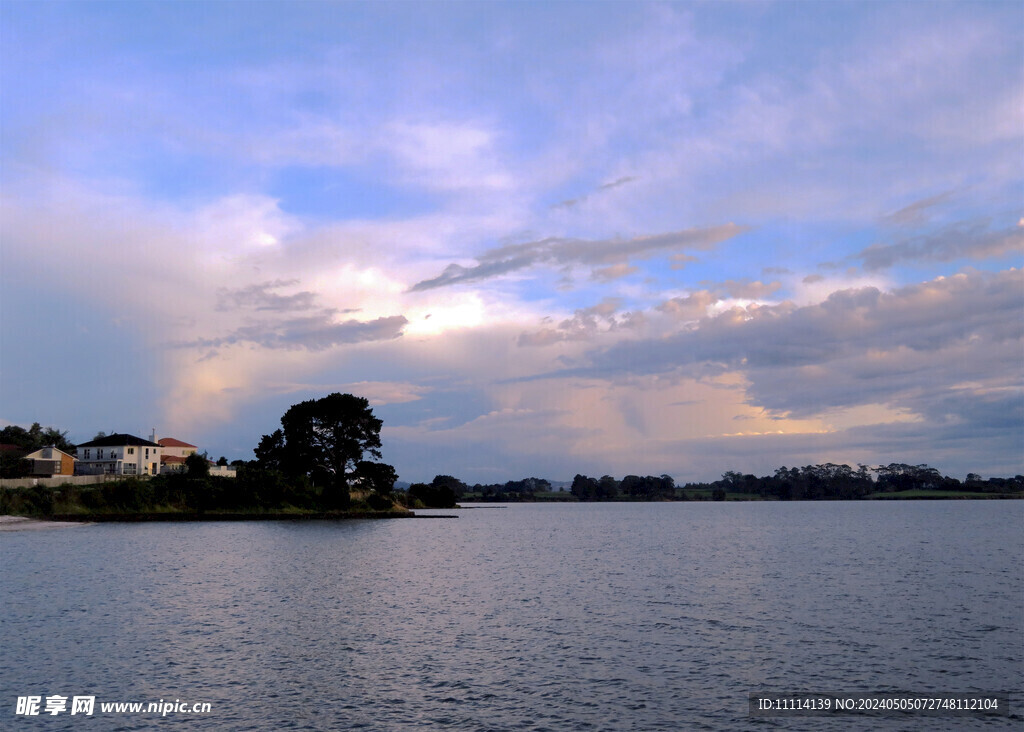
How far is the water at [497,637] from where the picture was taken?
23516mm

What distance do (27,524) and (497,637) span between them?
340 ft

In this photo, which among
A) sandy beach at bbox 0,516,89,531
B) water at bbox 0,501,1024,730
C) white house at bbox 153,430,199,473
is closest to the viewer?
water at bbox 0,501,1024,730

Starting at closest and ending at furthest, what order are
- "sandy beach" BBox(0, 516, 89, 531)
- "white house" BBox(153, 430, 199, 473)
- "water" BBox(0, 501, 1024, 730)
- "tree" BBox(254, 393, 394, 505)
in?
Answer: "water" BBox(0, 501, 1024, 730)
"sandy beach" BBox(0, 516, 89, 531)
"tree" BBox(254, 393, 394, 505)
"white house" BBox(153, 430, 199, 473)

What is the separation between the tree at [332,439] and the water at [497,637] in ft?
259

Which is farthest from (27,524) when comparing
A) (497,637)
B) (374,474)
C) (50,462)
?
(497,637)

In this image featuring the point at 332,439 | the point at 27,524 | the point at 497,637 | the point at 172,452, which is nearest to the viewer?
the point at 497,637

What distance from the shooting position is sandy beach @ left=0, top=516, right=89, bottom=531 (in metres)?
105

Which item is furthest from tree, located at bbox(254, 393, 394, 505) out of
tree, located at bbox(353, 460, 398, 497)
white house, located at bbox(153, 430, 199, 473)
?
white house, located at bbox(153, 430, 199, 473)

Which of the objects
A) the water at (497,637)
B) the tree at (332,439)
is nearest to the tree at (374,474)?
the tree at (332,439)

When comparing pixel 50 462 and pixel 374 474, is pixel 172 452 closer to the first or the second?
pixel 50 462

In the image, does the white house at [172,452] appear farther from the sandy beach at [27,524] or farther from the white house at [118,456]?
the sandy beach at [27,524]

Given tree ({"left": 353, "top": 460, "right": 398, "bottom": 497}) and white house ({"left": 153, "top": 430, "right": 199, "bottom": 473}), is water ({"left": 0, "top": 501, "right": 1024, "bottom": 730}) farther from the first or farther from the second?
white house ({"left": 153, "top": 430, "right": 199, "bottom": 473})

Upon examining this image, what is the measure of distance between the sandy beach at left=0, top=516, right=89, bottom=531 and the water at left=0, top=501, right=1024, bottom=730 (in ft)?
143

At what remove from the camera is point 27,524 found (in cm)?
10988
